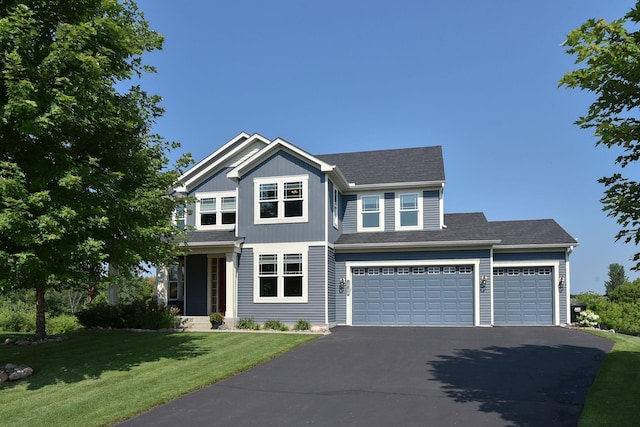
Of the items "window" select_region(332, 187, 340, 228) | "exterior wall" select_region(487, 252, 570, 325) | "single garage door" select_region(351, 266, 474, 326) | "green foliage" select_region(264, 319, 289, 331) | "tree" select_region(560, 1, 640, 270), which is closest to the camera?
"tree" select_region(560, 1, 640, 270)

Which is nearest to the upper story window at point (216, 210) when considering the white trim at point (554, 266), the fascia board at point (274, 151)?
the fascia board at point (274, 151)

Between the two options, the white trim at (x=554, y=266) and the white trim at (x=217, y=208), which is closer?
the white trim at (x=554, y=266)

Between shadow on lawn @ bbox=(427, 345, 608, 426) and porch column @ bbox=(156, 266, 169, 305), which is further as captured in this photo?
porch column @ bbox=(156, 266, 169, 305)

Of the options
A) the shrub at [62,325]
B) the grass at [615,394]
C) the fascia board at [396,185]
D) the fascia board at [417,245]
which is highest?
the fascia board at [396,185]

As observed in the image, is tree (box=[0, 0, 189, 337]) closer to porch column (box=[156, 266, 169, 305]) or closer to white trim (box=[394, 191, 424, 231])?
porch column (box=[156, 266, 169, 305])

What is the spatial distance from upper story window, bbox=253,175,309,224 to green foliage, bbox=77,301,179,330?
493 cm

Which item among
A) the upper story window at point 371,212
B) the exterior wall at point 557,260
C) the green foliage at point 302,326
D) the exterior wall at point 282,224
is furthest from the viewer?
the upper story window at point 371,212

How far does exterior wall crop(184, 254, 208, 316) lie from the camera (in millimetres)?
21406

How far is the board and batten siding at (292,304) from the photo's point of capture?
19.0 m

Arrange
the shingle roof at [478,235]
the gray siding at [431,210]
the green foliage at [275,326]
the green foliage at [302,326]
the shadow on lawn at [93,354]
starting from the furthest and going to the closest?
the gray siding at [431,210] < the shingle roof at [478,235] < the green foliage at [275,326] < the green foliage at [302,326] < the shadow on lawn at [93,354]

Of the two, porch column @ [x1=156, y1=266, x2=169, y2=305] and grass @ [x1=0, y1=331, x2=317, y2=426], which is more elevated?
porch column @ [x1=156, y1=266, x2=169, y2=305]

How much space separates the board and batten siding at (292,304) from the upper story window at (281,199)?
4.56ft

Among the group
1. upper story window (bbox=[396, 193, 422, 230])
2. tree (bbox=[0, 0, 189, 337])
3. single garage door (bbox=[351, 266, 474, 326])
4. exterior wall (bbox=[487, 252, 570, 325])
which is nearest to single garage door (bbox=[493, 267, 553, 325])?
exterior wall (bbox=[487, 252, 570, 325])

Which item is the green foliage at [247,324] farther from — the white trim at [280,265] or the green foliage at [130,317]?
the green foliage at [130,317]
